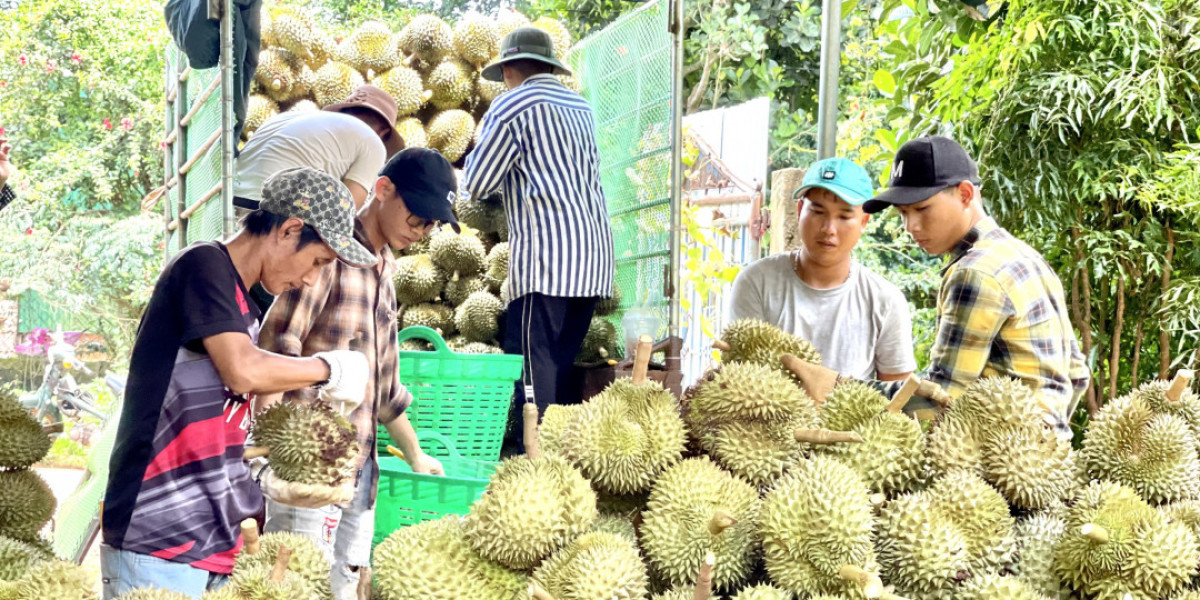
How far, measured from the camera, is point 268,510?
7.22 feet

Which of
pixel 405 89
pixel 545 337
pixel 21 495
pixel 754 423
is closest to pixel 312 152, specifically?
pixel 545 337

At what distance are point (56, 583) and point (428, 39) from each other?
4.24m

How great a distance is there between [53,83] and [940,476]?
11.0 m

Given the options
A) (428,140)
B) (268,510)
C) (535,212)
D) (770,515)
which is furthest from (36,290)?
(770,515)

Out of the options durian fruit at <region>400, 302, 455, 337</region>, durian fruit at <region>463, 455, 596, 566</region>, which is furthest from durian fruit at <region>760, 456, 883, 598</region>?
durian fruit at <region>400, 302, 455, 337</region>

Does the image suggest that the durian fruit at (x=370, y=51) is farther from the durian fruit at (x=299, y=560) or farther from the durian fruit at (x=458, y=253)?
the durian fruit at (x=299, y=560)

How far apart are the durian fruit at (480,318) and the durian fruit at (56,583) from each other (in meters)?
3.06

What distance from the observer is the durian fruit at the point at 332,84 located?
185 inches

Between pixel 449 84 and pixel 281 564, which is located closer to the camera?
pixel 281 564

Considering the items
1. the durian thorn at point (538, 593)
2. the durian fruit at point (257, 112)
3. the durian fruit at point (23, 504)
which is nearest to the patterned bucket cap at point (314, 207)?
the durian fruit at point (23, 504)

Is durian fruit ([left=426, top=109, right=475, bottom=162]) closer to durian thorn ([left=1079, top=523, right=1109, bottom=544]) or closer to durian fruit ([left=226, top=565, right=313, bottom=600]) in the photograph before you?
durian fruit ([left=226, top=565, right=313, bottom=600])

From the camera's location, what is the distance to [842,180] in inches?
104

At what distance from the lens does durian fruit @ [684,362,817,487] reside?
132 centimetres

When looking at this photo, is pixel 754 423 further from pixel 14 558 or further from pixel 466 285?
pixel 466 285
